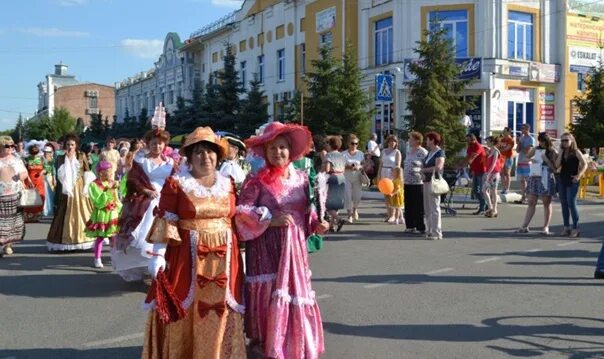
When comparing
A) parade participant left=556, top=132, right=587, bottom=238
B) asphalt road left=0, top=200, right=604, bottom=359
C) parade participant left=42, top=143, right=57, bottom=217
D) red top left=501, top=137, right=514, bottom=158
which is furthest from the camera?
red top left=501, top=137, right=514, bottom=158

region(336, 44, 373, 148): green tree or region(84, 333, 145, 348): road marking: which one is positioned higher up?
region(336, 44, 373, 148): green tree

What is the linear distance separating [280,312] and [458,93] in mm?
19375

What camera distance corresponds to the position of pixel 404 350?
18.0 ft

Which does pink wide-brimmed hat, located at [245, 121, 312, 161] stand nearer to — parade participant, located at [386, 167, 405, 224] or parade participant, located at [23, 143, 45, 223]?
parade participant, located at [386, 167, 405, 224]

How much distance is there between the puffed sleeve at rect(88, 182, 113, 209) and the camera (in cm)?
957

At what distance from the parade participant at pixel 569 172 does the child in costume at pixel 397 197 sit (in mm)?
3185

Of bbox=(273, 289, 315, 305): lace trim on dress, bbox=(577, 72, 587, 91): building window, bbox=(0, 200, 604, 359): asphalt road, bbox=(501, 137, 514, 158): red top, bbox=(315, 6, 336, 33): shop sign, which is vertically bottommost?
bbox=(0, 200, 604, 359): asphalt road

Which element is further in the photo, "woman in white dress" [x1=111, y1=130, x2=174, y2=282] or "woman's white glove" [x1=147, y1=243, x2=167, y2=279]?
"woman in white dress" [x1=111, y1=130, x2=174, y2=282]

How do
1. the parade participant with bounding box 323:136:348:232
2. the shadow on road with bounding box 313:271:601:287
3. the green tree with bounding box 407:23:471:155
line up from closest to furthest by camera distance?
the shadow on road with bounding box 313:271:601:287 → the parade participant with bounding box 323:136:348:232 → the green tree with bounding box 407:23:471:155

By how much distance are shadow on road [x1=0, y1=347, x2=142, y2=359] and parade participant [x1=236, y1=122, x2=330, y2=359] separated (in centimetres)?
125

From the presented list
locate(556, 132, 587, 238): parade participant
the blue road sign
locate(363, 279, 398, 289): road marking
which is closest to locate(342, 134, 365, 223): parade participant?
locate(556, 132, 587, 238): parade participant

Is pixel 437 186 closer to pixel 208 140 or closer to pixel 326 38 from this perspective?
pixel 208 140

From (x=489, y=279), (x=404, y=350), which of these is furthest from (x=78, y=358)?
(x=489, y=279)

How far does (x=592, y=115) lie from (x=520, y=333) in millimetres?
24131
